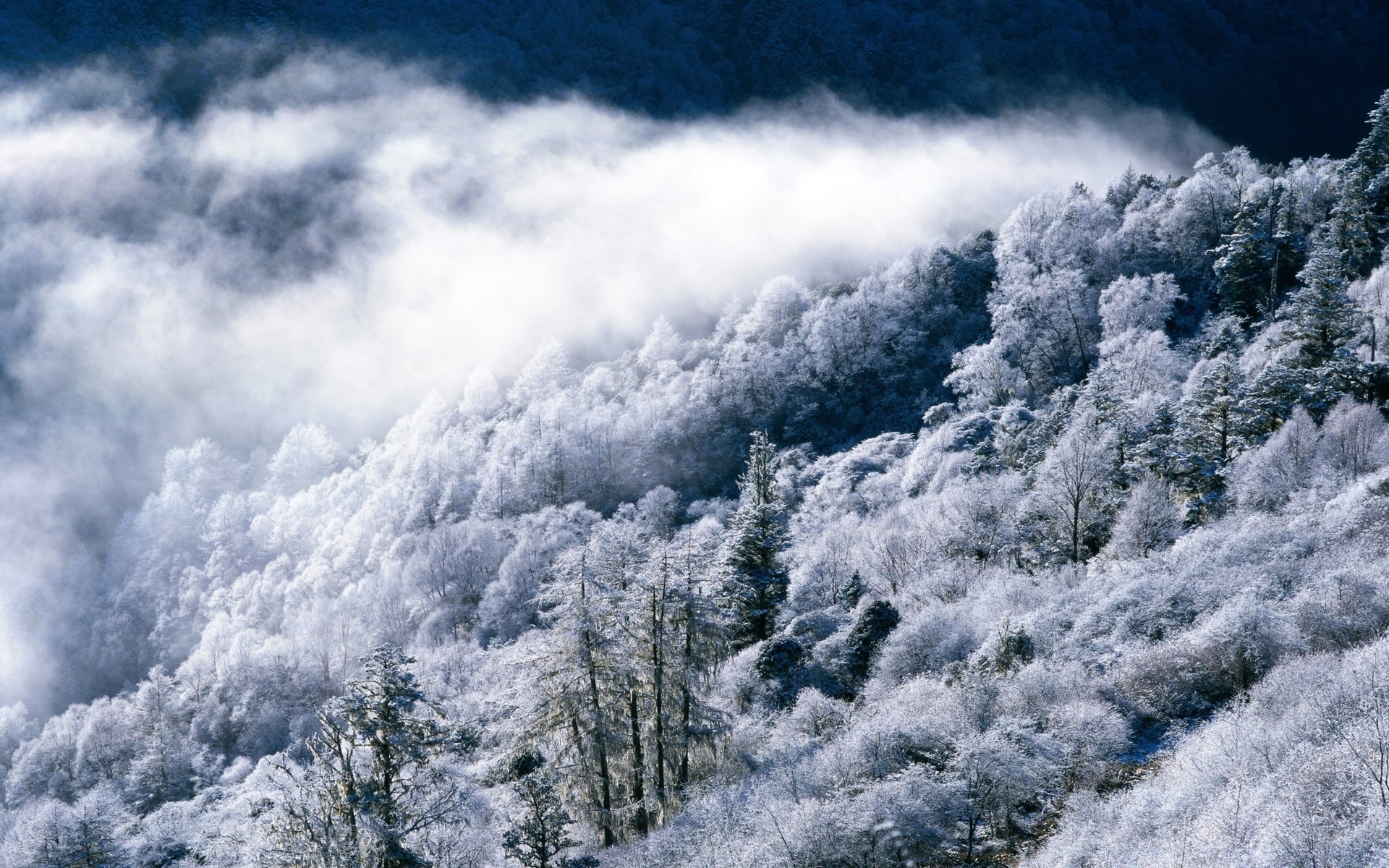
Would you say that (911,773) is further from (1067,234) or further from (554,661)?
(1067,234)

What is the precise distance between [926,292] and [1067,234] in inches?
802

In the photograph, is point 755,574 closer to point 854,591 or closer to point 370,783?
point 854,591

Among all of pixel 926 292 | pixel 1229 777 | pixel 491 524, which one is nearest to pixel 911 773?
pixel 1229 777

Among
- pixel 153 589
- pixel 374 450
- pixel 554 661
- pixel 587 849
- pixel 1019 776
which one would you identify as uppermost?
pixel 374 450

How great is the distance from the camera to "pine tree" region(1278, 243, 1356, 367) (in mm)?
48719

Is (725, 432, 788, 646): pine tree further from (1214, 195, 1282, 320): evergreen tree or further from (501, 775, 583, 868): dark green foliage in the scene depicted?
(1214, 195, 1282, 320): evergreen tree

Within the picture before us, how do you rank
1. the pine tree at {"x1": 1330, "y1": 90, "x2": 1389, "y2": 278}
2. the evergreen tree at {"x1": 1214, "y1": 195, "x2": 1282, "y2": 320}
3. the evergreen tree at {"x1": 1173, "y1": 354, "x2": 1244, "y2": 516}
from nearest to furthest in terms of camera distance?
the evergreen tree at {"x1": 1173, "y1": 354, "x2": 1244, "y2": 516} → the pine tree at {"x1": 1330, "y1": 90, "x2": 1389, "y2": 278} → the evergreen tree at {"x1": 1214, "y1": 195, "x2": 1282, "y2": 320}

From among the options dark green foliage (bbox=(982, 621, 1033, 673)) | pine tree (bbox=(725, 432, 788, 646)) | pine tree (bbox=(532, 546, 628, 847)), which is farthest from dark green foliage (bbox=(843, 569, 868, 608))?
pine tree (bbox=(532, 546, 628, 847))

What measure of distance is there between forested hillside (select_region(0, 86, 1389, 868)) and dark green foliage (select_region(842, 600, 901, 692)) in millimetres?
181

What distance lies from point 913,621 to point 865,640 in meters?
2.87

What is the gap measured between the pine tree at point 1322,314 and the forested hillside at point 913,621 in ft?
0.70

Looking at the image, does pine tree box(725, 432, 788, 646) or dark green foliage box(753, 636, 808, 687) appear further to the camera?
pine tree box(725, 432, 788, 646)

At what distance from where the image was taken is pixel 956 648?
98.0ft

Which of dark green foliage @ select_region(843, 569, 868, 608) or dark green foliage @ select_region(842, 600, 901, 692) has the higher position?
dark green foliage @ select_region(843, 569, 868, 608)
